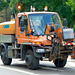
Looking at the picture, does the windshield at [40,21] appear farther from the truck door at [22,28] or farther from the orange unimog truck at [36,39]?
the truck door at [22,28]

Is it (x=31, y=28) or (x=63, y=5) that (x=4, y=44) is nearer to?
(x=31, y=28)

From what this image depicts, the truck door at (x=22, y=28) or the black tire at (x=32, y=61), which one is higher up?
the truck door at (x=22, y=28)

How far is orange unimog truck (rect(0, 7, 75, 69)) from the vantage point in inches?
587

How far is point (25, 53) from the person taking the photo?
16.3 meters

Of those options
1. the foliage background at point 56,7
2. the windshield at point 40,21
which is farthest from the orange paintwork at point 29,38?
the foliage background at point 56,7

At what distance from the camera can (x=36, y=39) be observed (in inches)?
606

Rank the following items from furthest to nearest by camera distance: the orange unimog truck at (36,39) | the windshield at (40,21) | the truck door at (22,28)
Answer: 1. the truck door at (22,28)
2. the windshield at (40,21)
3. the orange unimog truck at (36,39)

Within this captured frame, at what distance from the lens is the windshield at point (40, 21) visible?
1591 centimetres

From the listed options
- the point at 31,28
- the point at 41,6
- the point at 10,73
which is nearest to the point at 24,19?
the point at 31,28

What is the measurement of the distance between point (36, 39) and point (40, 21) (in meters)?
1.15

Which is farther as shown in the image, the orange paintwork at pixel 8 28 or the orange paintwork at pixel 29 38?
the orange paintwork at pixel 8 28

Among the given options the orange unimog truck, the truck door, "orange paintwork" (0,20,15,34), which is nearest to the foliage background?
"orange paintwork" (0,20,15,34)

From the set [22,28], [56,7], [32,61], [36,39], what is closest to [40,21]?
[22,28]

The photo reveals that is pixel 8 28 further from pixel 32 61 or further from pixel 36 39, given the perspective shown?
pixel 32 61
